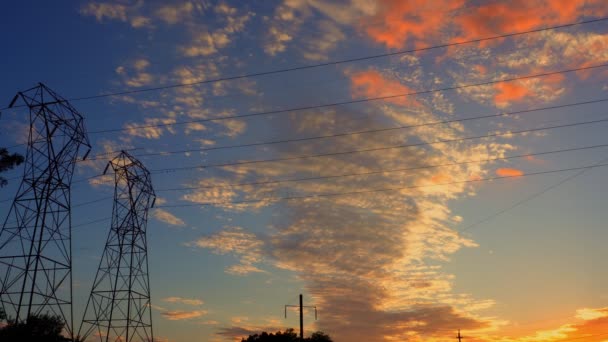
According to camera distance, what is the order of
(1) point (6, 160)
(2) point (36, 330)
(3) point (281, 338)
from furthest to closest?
(3) point (281, 338) < (2) point (36, 330) < (1) point (6, 160)

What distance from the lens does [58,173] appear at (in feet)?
133

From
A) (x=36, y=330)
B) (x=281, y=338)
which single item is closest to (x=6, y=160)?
(x=36, y=330)

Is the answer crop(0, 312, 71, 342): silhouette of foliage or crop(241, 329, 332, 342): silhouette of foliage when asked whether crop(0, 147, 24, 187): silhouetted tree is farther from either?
crop(241, 329, 332, 342): silhouette of foliage

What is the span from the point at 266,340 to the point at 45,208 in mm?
72428

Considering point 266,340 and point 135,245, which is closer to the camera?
point 135,245

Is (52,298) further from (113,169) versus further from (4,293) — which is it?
(113,169)

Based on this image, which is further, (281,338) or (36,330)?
(281,338)

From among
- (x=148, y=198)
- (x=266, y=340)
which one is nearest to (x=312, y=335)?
(x=266, y=340)

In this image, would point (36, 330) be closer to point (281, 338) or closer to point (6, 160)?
point (6, 160)

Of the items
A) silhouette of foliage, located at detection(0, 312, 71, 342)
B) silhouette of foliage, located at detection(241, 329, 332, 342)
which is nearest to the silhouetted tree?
silhouette of foliage, located at detection(0, 312, 71, 342)

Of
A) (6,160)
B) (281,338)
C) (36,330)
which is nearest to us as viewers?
(6,160)

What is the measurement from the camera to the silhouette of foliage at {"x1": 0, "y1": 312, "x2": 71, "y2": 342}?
38.9 metres

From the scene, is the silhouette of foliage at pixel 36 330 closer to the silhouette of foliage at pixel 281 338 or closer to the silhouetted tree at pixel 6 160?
the silhouetted tree at pixel 6 160

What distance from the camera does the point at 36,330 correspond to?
5334 centimetres
